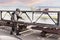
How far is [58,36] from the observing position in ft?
18.4

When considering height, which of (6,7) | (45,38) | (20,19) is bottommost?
(45,38)

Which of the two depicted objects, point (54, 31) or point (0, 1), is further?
point (0, 1)

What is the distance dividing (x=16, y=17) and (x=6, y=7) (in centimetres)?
200

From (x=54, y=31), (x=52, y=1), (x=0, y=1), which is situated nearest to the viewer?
(x=54, y=31)

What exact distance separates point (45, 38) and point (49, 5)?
186cm

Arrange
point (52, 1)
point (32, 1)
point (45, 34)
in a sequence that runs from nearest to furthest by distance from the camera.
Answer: point (45, 34) → point (52, 1) → point (32, 1)

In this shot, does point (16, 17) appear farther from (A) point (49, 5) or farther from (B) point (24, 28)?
(A) point (49, 5)

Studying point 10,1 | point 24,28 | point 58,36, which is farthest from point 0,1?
point 58,36

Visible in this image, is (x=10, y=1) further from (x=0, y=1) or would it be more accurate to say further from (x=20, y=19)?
(x=20, y=19)

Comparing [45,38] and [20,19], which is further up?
[20,19]

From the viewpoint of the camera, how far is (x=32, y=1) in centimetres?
658

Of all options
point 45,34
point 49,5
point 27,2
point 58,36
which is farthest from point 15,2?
point 58,36

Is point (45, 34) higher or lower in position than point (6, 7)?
lower

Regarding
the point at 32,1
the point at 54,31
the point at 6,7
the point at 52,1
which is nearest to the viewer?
the point at 54,31
